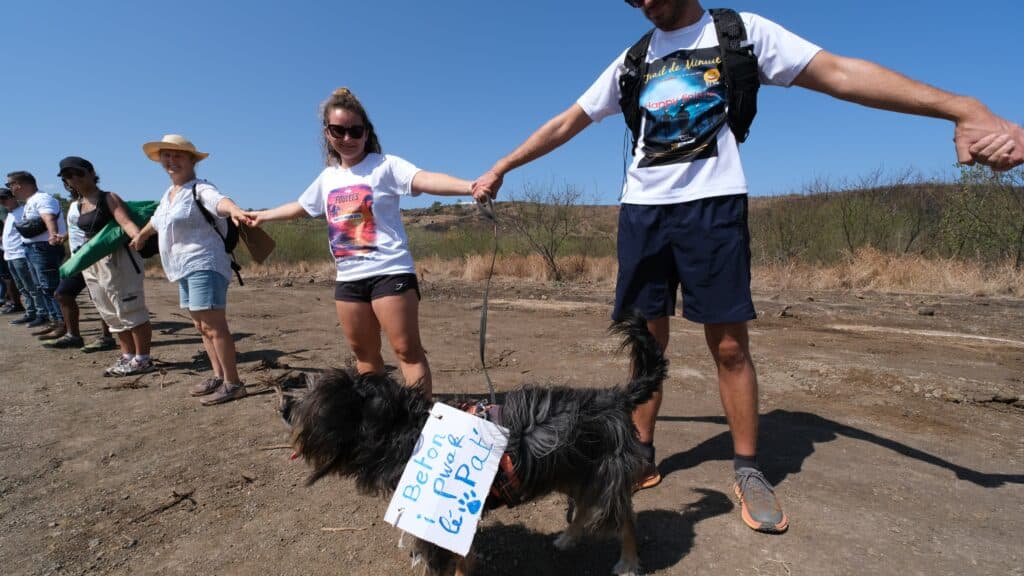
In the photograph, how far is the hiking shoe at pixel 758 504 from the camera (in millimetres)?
2604

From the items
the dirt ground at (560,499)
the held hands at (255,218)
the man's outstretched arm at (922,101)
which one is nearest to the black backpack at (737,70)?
the man's outstretched arm at (922,101)

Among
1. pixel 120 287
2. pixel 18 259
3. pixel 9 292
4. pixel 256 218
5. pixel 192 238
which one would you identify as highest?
A: pixel 256 218

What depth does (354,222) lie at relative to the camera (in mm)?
3279

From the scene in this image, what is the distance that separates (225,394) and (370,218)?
9.27 feet

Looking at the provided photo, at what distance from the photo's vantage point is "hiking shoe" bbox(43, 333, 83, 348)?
23.7ft

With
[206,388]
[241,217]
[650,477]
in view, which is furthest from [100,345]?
[650,477]

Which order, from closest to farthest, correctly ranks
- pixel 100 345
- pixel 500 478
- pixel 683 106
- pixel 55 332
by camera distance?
pixel 500 478 → pixel 683 106 → pixel 100 345 → pixel 55 332

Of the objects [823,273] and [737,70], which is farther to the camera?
[823,273]

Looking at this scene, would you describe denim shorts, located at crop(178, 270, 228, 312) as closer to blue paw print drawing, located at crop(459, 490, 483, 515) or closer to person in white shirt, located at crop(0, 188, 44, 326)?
blue paw print drawing, located at crop(459, 490, 483, 515)

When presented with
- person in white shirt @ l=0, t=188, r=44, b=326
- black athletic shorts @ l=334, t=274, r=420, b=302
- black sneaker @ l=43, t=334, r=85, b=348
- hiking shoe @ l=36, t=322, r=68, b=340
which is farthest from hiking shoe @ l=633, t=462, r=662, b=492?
person in white shirt @ l=0, t=188, r=44, b=326

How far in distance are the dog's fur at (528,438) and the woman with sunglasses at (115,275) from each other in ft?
14.9

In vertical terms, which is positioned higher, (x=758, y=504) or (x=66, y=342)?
(x=66, y=342)

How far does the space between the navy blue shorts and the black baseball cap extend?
19.6 ft

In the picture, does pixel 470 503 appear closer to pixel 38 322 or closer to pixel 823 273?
pixel 38 322
